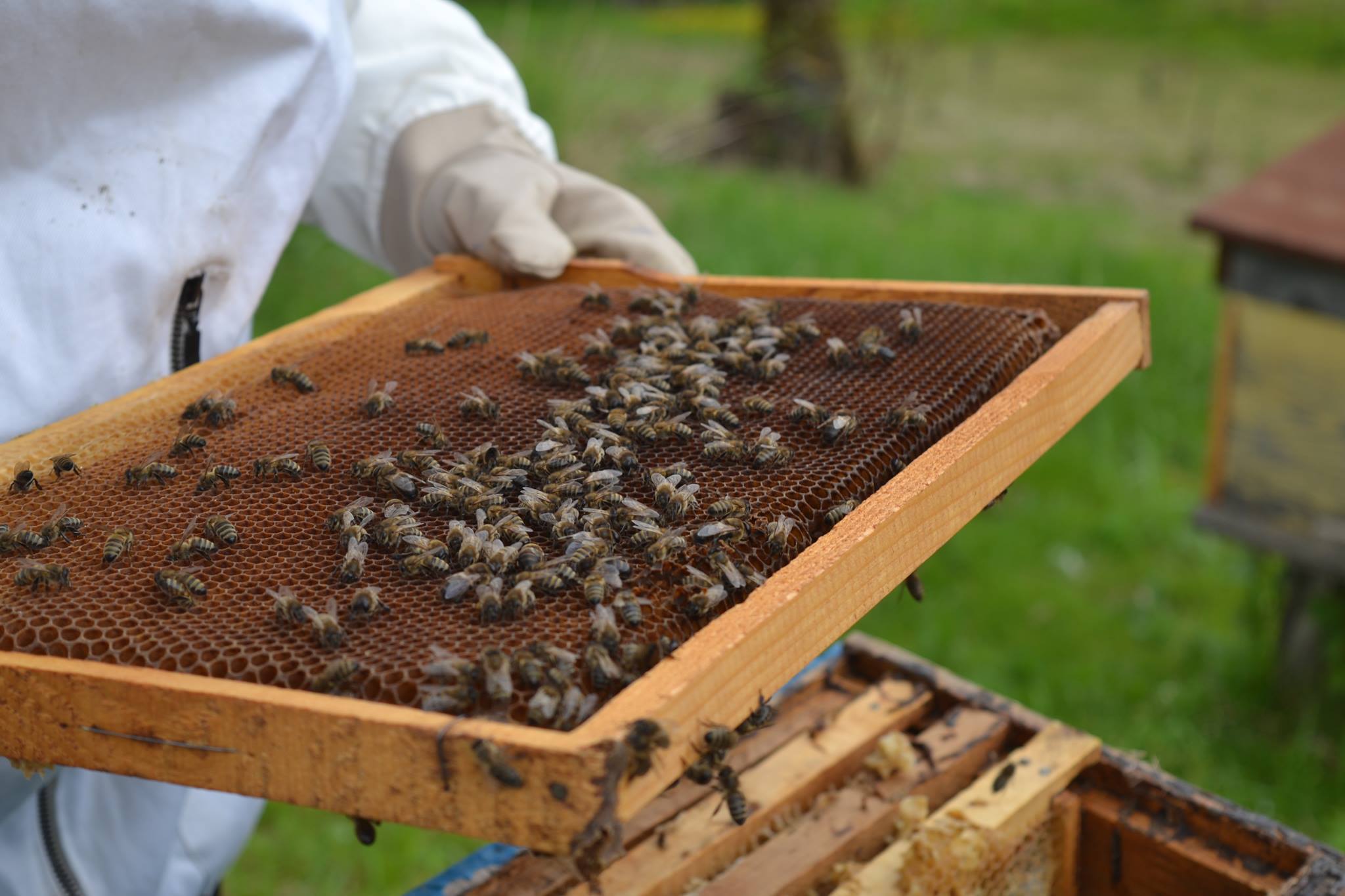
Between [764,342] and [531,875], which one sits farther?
[764,342]

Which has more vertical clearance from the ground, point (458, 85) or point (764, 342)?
point (458, 85)

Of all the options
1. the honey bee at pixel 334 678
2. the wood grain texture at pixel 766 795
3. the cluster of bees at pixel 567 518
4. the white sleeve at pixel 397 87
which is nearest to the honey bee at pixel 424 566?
the cluster of bees at pixel 567 518

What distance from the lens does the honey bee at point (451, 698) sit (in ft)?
5.00

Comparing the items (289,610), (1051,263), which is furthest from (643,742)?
(1051,263)

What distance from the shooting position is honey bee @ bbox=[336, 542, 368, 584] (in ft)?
5.98

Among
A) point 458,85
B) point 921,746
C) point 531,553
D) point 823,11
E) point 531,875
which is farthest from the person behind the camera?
point 823,11

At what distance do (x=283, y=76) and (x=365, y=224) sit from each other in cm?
90

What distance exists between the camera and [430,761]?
1.45m

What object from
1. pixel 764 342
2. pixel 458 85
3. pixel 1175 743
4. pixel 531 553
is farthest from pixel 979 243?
pixel 531 553

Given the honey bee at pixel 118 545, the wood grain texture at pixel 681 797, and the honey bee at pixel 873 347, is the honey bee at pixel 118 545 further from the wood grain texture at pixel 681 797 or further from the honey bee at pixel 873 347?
the honey bee at pixel 873 347

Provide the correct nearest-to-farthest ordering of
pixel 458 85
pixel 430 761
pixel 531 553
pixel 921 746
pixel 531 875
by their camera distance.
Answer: pixel 430 761 → pixel 531 553 → pixel 531 875 → pixel 921 746 → pixel 458 85

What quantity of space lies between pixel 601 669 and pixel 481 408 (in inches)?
35.6

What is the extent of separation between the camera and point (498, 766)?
140 centimetres

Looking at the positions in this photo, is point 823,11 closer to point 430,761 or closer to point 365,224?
point 365,224
